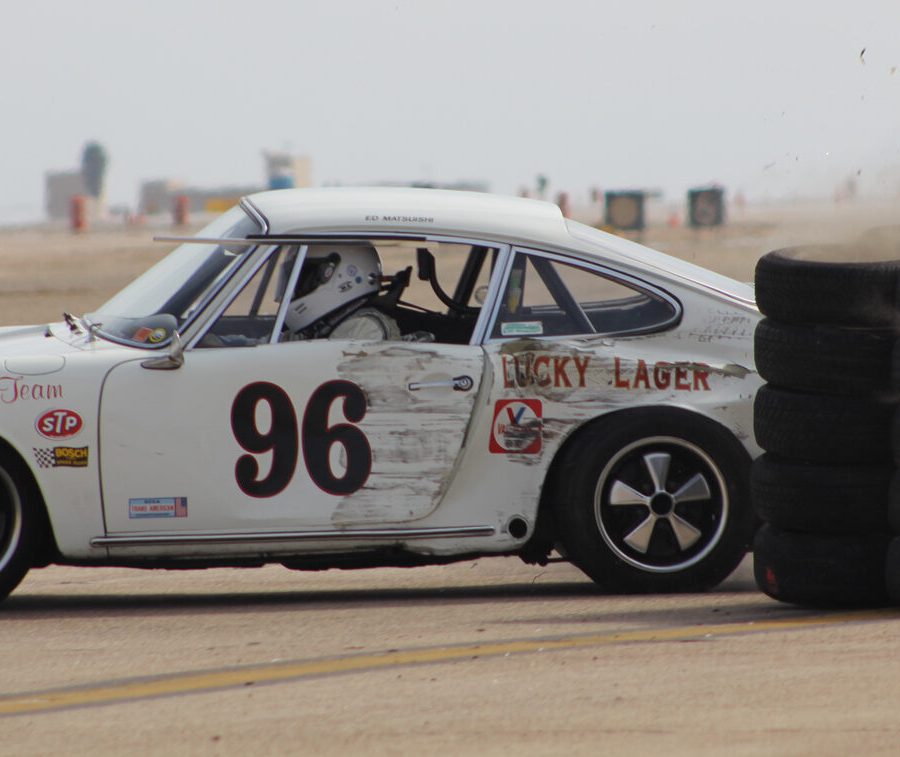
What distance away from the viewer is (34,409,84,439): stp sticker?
6137 millimetres

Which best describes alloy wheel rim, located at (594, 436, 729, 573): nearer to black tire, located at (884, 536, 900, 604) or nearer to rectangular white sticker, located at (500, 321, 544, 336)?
rectangular white sticker, located at (500, 321, 544, 336)

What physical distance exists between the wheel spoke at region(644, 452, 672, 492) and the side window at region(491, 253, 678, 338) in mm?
517

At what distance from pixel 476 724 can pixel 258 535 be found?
2.04 meters

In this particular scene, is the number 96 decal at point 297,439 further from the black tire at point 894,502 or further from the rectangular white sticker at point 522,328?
the black tire at point 894,502

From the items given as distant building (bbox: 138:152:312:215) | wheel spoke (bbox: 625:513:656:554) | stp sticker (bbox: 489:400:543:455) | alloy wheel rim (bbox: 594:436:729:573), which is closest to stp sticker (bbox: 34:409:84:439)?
stp sticker (bbox: 489:400:543:455)

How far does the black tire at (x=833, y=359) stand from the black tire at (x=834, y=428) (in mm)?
45

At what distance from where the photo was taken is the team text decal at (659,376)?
6.37 m

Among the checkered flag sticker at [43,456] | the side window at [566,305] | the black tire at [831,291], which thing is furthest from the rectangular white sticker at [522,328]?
the checkered flag sticker at [43,456]

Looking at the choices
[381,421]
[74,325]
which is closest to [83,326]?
[74,325]

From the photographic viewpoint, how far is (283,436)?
20.5ft

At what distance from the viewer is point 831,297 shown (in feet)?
19.0

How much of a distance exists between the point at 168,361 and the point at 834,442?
243 cm

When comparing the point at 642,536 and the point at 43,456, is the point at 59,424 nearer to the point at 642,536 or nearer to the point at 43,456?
the point at 43,456

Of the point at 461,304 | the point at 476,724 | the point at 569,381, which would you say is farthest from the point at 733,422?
the point at 476,724
